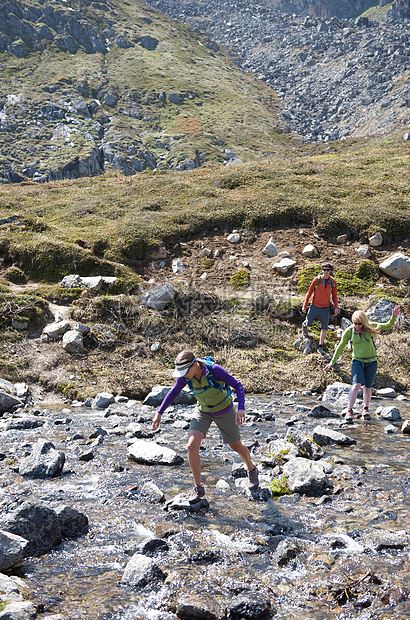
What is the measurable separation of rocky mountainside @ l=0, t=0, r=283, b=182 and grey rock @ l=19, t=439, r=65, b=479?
116920 millimetres

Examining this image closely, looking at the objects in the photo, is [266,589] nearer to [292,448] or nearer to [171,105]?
[292,448]

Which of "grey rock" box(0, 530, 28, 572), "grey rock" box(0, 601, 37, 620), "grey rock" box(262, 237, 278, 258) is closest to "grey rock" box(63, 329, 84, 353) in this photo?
"grey rock" box(0, 530, 28, 572)

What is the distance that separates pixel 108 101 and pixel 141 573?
167 m

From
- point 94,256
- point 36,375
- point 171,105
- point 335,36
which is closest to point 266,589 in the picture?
point 36,375

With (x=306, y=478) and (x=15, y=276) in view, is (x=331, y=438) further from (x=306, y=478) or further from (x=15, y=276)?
(x=15, y=276)

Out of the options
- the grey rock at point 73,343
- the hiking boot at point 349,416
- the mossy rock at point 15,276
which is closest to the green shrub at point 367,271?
the hiking boot at point 349,416

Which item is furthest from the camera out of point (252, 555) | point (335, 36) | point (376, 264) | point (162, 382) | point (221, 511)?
point (335, 36)

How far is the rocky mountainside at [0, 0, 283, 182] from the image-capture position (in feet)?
409

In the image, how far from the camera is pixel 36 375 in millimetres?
13344

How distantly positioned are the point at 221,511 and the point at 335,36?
231 meters

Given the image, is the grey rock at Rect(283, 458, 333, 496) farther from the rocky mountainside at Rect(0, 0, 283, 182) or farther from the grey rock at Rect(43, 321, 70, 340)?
the rocky mountainside at Rect(0, 0, 283, 182)

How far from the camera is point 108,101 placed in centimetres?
14900

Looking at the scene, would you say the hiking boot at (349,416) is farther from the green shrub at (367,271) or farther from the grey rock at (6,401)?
the green shrub at (367,271)

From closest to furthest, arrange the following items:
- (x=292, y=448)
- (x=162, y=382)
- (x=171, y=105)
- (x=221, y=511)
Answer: (x=221, y=511), (x=292, y=448), (x=162, y=382), (x=171, y=105)
